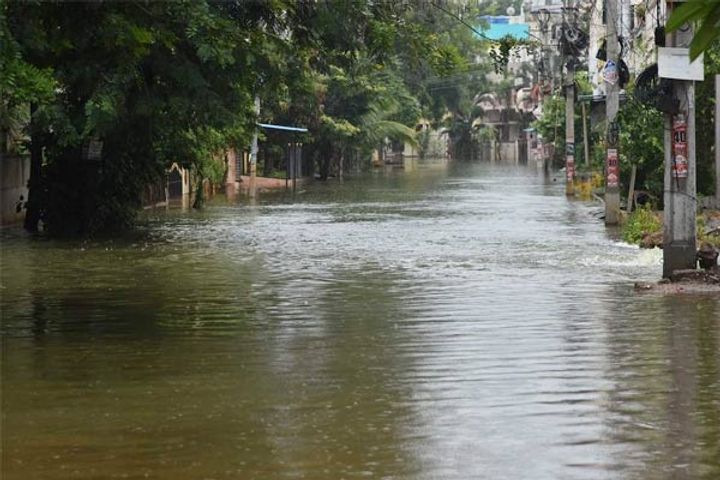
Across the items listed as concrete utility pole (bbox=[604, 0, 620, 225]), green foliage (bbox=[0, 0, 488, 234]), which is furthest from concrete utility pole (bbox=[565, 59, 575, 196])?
green foliage (bbox=[0, 0, 488, 234])

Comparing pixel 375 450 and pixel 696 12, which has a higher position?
pixel 696 12

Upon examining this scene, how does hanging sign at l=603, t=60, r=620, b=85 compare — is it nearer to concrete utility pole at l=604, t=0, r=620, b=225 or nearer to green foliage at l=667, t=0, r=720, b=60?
concrete utility pole at l=604, t=0, r=620, b=225

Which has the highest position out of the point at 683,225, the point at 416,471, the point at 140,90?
the point at 140,90

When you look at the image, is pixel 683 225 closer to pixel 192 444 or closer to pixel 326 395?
pixel 326 395

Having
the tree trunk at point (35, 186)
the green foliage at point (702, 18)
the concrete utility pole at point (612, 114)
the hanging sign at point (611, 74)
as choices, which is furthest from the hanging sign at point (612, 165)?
the green foliage at point (702, 18)

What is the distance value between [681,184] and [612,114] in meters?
12.3

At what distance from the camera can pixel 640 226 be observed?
24.2 metres

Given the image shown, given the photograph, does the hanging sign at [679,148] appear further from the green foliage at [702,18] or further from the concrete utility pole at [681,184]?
the green foliage at [702,18]

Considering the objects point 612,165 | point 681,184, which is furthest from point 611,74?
point 681,184

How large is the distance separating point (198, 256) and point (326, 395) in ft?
41.6

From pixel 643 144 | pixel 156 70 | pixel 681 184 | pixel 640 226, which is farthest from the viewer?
pixel 643 144

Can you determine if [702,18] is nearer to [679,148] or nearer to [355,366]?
[355,366]

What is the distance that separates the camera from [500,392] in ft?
30.8

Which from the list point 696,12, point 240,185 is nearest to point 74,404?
point 696,12
